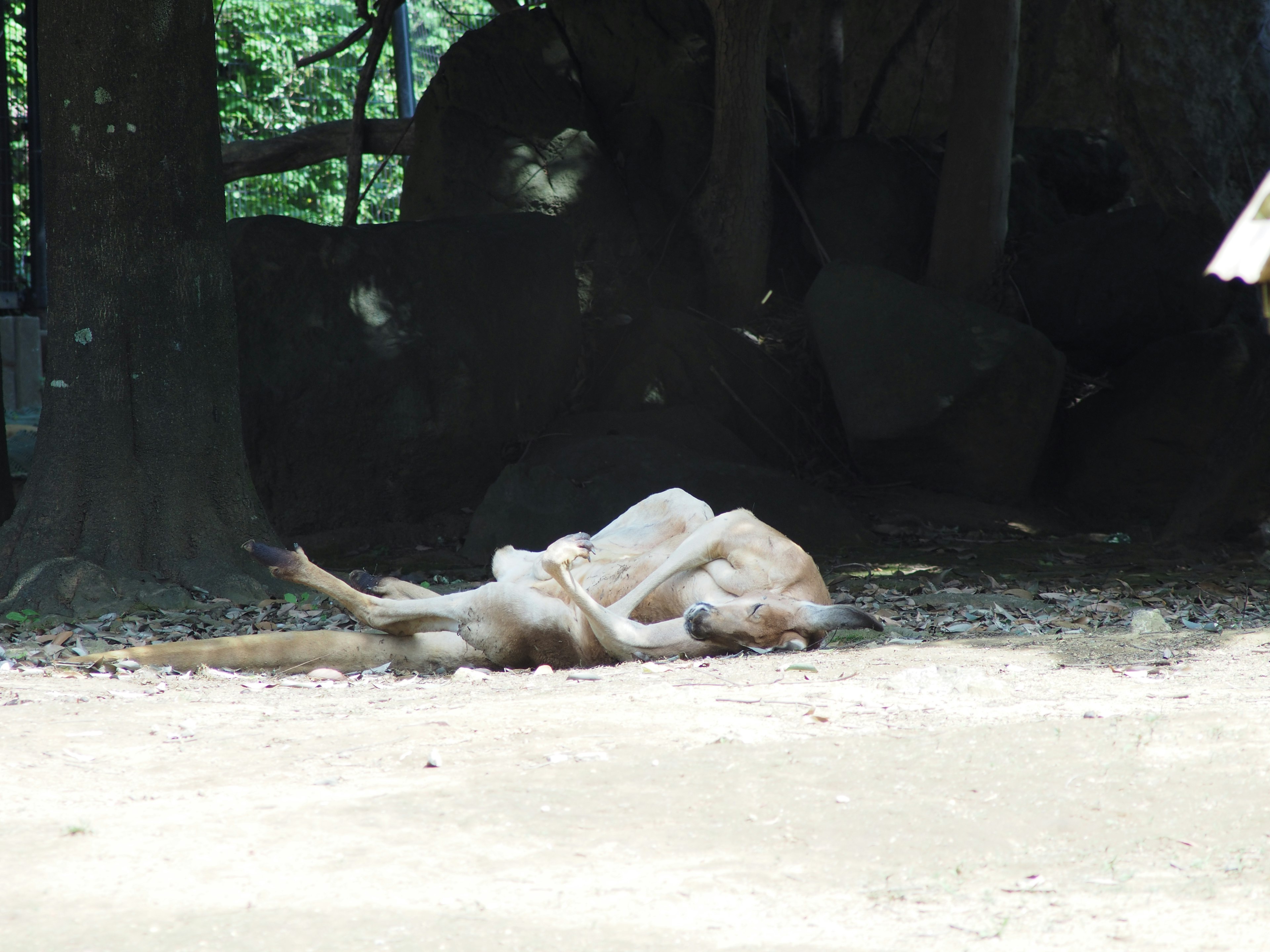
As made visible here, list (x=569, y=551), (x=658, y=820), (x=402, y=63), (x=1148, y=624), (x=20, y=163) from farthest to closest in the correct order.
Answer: (x=20, y=163) → (x=402, y=63) → (x=1148, y=624) → (x=569, y=551) → (x=658, y=820)

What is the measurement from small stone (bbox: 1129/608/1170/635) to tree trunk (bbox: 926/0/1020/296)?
4934 mm

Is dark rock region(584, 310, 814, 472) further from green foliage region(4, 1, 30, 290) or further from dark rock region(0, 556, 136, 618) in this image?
green foliage region(4, 1, 30, 290)

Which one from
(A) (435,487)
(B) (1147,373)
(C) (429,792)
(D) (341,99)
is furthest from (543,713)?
(D) (341,99)

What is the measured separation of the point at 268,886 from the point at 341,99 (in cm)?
2044

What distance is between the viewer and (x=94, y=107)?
249 inches

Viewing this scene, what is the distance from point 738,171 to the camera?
10.2 metres

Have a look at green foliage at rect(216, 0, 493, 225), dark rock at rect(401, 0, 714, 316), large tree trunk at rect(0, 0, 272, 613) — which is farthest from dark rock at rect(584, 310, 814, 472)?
green foliage at rect(216, 0, 493, 225)

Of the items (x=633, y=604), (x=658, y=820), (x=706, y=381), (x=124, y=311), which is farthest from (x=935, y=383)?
(x=658, y=820)

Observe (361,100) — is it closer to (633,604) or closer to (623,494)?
(623,494)

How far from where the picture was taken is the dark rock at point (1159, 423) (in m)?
9.50

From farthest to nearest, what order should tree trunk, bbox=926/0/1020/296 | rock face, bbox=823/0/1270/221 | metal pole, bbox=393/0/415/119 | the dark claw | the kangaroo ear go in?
metal pole, bbox=393/0/415/119
tree trunk, bbox=926/0/1020/296
rock face, bbox=823/0/1270/221
the dark claw
the kangaroo ear

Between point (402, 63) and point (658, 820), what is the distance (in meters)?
11.5

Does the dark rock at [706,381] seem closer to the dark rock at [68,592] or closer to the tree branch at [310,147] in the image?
the tree branch at [310,147]

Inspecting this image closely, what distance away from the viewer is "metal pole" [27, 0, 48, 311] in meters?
11.3
